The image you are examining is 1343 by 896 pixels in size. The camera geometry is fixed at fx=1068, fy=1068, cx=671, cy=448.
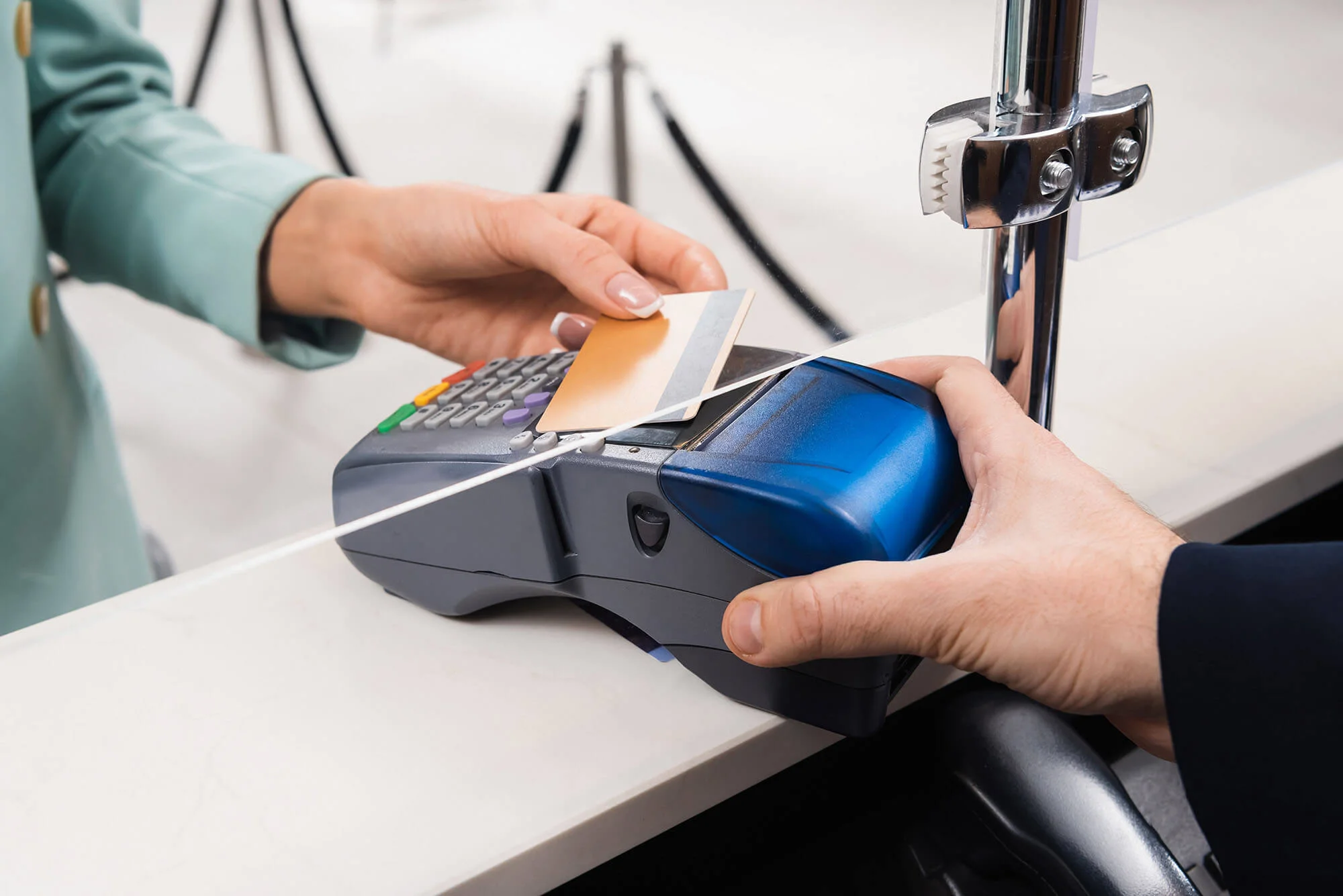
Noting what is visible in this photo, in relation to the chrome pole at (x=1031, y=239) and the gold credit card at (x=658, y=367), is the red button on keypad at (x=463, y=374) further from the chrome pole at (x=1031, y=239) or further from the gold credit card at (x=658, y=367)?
the chrome pole at (x=1031, y=239)

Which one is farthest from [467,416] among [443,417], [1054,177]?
[1054,177]

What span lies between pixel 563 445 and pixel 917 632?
132 millimetres

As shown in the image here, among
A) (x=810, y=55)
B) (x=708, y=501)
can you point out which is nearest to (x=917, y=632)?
(x=708, y=501)

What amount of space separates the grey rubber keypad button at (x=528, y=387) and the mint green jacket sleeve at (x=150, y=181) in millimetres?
208

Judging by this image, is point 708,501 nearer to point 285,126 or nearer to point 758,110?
point 758,110

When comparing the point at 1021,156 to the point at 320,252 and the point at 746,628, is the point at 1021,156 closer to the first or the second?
the point at 746,628

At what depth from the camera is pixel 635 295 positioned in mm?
394

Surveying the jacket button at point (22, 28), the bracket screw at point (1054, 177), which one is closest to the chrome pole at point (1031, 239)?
the bracket screw at point (1054, 177)

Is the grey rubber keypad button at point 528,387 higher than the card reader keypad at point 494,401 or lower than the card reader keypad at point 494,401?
higher

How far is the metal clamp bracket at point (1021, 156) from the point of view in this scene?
12.9 inches

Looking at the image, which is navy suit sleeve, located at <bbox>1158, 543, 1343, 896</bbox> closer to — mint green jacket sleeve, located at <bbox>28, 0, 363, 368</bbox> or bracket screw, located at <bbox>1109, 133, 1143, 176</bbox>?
bracket screw, located at <bbox>1109, 133, 1143, 176</bbox>

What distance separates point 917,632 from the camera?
33cm

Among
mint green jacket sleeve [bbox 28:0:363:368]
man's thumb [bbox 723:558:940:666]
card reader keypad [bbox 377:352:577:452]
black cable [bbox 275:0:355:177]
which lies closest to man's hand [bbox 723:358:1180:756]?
man's thumb [bbox 723:558:940:666]

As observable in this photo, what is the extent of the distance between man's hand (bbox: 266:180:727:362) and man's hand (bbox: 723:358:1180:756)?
4.5 inches
